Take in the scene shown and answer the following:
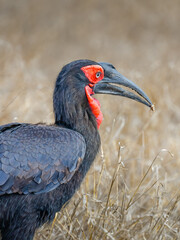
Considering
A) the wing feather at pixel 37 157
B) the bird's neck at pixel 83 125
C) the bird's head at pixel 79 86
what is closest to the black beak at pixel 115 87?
the bird's head at pixel 79 86

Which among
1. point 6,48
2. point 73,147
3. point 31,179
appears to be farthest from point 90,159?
point 6,48

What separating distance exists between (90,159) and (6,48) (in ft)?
8.67

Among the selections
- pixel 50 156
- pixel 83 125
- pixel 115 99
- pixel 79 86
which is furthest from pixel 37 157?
pixel 115 99

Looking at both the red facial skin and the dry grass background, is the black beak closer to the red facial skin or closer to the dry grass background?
the red facial skin

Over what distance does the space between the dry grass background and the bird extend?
0.19 m

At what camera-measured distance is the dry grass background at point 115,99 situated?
254 centimetres

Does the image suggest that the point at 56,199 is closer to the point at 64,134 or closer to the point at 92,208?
the point at 64,134

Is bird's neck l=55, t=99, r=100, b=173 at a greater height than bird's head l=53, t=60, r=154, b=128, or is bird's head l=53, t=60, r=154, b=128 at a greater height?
bird's head l=53, t=60, r=154, b=128

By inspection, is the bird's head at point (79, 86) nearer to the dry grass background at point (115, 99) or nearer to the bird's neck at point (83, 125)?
the bird's neck at point (83, 125)

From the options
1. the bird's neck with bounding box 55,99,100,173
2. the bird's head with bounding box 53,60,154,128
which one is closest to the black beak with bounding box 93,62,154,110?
the bird's head with bounding box 53,60,154,128

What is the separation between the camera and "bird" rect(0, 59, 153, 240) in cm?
211

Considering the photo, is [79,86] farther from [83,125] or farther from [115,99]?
[115,99]

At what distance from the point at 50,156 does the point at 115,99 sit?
293 cm

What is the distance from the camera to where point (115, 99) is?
5004 millimetres
